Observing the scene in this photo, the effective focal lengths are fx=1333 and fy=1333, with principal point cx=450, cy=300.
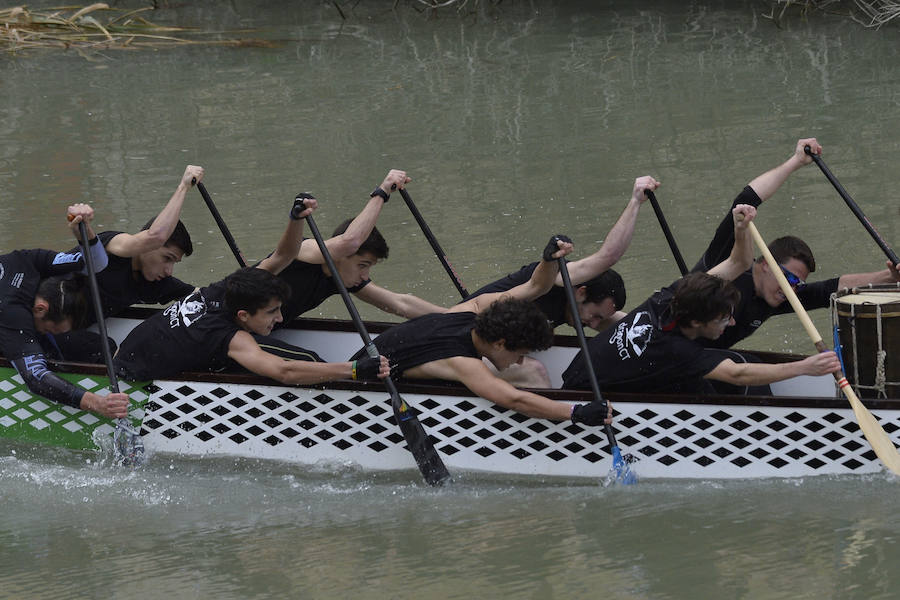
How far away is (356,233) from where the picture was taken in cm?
716

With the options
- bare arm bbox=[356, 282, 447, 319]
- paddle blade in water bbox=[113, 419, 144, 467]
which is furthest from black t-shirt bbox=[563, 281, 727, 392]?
paddle blade in water bbox=[113, 419, 144, 467]

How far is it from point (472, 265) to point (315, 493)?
12.6ft

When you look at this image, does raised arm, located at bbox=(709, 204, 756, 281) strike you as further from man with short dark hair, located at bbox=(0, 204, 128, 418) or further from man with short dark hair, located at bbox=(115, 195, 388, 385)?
man with short dark hair, located at bbox=(0, 204, 128, 418)

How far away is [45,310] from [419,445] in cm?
218

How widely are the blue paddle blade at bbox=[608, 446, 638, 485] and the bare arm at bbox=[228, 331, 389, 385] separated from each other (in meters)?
1.17

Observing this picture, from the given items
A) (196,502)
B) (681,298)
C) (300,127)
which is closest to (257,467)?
(196,502)

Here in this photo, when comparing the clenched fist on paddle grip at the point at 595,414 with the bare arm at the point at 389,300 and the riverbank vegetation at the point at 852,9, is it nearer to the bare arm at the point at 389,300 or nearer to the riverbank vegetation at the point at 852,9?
the bare arm at the point at 389,300

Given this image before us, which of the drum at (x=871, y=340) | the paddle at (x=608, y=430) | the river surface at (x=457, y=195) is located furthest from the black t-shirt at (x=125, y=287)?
the drum at (x=871, y=340)

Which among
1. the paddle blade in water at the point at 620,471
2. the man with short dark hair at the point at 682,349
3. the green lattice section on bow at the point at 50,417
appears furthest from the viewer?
the green lattice section on bow at the point at 50,417

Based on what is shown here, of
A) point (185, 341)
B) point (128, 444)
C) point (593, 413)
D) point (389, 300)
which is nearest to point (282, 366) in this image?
point (185, 341)

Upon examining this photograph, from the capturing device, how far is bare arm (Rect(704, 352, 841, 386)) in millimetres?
5973

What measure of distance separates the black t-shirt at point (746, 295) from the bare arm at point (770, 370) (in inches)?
23.6

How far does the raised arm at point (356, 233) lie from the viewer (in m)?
7.15

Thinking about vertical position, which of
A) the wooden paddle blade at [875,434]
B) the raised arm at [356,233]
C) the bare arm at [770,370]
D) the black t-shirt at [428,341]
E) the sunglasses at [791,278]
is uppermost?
the raised arm at [356,233]
